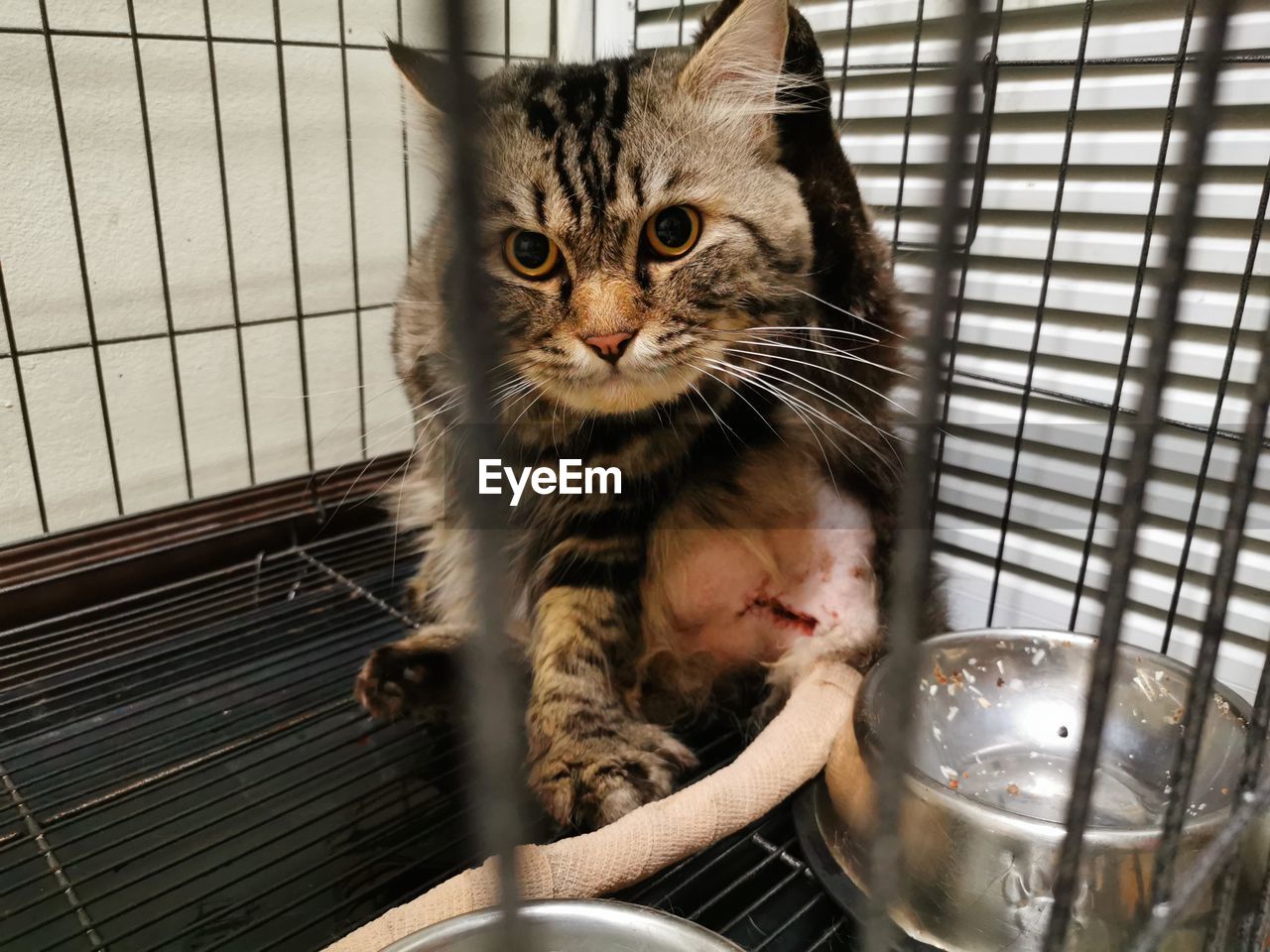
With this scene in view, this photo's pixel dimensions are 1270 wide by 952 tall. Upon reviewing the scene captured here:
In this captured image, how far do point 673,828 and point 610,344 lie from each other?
21.2 inches

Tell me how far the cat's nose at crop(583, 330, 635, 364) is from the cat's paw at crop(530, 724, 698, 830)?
47 centimetres

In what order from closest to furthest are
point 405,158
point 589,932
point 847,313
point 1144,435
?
point 1144,435 → point 589,932 → point 847,313 → point 405,158

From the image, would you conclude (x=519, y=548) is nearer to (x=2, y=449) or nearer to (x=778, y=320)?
(x=778, y=320)

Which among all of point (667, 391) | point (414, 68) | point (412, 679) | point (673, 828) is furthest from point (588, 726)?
point (414, 68)

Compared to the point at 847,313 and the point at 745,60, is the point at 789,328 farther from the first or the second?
the point at 745,60

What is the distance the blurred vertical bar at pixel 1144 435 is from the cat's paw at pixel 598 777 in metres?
0.66

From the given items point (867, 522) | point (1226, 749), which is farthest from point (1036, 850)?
point (867, 522)

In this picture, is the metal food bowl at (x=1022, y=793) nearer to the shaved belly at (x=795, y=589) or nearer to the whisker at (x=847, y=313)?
the shaved belly at (x=795, y=589)

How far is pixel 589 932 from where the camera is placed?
0.84 meters

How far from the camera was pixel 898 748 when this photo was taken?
377 millimetres

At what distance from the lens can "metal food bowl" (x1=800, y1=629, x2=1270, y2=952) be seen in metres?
0.87

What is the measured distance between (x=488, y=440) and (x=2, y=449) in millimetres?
1617

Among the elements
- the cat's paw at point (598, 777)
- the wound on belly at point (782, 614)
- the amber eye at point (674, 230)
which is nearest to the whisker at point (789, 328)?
the amber eye at point (674, 230)

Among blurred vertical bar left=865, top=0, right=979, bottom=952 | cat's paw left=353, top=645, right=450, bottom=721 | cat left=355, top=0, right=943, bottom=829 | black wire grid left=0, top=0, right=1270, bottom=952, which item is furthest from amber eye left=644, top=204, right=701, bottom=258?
blurred vertical bar left=865, top=0, right=979, bottom=952
